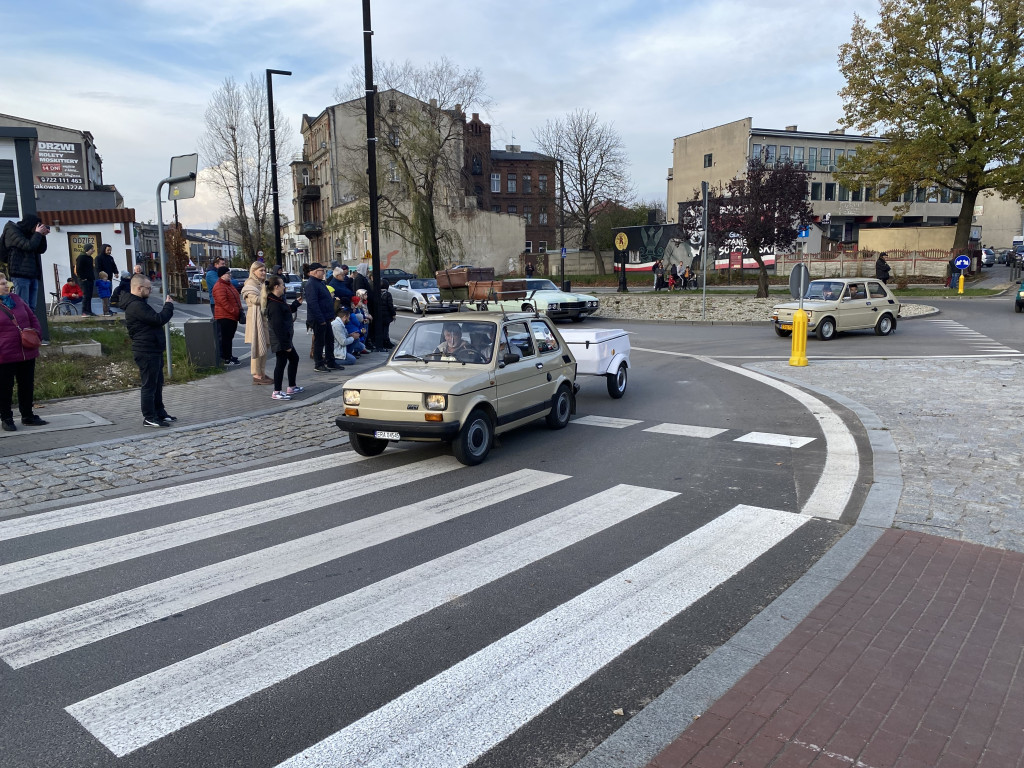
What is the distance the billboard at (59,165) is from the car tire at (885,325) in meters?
51.9

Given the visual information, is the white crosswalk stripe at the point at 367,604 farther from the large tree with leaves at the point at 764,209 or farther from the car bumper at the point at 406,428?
the large tree with leaves at the point at 764,209

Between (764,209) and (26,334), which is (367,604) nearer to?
(26,334)

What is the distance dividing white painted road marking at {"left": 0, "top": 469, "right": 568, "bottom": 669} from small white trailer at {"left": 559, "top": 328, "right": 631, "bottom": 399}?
15.8ft

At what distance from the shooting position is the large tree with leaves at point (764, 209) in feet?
100

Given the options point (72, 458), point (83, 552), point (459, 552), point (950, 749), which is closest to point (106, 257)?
point (72, 458)

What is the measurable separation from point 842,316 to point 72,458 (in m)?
18.5

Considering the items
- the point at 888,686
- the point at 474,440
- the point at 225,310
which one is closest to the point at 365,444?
the point at 474,440

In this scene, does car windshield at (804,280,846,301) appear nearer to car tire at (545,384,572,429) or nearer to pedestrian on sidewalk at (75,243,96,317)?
car tire at (545,384,572,429)

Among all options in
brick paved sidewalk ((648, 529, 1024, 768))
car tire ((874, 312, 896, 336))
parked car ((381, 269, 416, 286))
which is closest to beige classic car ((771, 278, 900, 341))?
car tire ((874, 312, 896, 336))

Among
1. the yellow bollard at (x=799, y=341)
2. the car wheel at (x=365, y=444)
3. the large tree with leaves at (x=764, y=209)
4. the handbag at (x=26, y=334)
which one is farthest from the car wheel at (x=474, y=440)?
the large tree with leaves at (x=764, y=209)

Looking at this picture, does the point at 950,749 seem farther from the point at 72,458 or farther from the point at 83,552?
the point at 72,458

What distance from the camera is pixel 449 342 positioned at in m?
8.80

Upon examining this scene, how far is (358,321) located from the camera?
16391 mm

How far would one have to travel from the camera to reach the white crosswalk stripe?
11.2 ft
